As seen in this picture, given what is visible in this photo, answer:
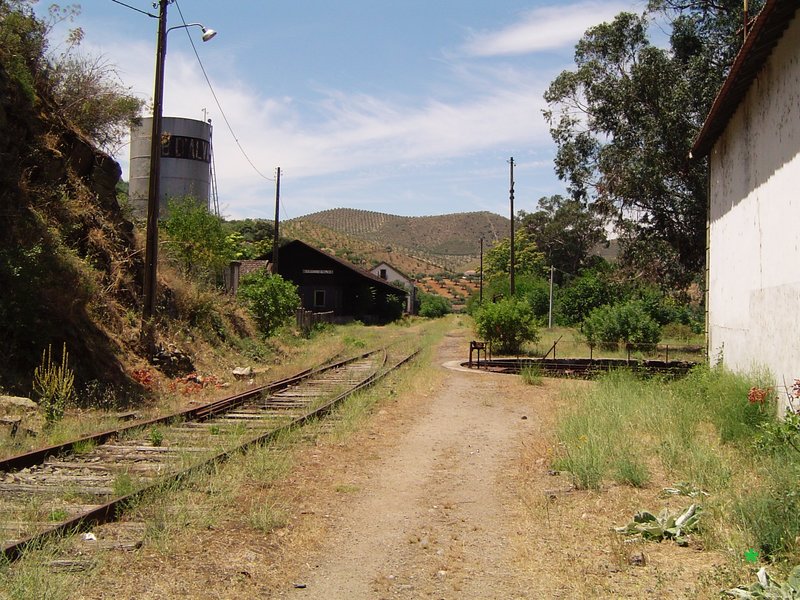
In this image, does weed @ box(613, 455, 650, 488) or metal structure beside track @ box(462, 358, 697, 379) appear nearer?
weed @ box(613, 455, 650, 488)

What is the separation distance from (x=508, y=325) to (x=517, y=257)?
192ft

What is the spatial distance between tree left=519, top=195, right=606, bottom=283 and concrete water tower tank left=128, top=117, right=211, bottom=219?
48707 mm

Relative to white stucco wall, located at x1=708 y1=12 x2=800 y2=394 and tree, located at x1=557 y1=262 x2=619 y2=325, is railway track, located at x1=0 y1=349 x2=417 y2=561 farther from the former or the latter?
tree, located at x1=557 y1=262 x2=619 y2=325

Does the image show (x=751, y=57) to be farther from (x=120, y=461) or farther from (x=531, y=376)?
(x=531, y=376)

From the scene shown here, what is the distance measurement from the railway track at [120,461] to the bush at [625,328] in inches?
870

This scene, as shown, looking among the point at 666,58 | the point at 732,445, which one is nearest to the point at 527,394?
the point at 732,445

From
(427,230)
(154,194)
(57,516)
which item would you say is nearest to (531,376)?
(154,194)

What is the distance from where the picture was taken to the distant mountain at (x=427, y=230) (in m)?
165

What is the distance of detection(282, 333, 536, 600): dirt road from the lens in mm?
5480

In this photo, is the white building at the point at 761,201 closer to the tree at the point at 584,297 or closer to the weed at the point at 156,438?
the weed at the point at 156,438

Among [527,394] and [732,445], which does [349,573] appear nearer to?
[732,445]

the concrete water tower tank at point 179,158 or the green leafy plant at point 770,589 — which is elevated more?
the concrete water tower tank at point 179,158

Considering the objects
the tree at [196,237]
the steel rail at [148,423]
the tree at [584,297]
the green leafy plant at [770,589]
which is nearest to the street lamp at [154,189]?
the steel rail at [148,423]

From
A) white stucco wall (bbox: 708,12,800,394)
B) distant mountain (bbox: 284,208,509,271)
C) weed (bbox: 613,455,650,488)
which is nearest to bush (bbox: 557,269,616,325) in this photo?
white stucco wall (bbox: 708,12,800,394)
